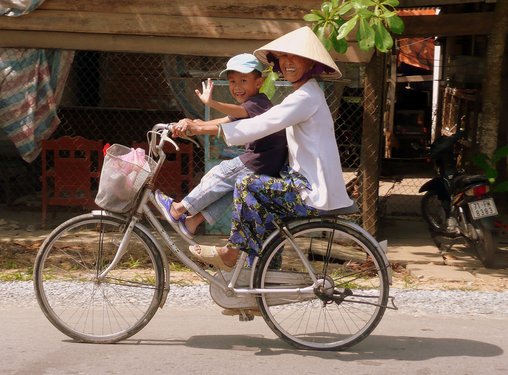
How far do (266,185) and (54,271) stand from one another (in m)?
1.66

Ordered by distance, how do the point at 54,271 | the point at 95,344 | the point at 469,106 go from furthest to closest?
1. the point at 469,106
2. the point at 54,271
3. the point at 95,344

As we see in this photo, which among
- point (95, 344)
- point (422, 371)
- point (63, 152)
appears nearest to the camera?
point (422, 371)

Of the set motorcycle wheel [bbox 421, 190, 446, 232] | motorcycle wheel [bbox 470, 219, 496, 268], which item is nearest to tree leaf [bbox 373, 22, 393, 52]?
motorcycle wheel [bbox 470, 219, 496, 268]

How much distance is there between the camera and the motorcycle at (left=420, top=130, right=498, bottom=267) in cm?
792

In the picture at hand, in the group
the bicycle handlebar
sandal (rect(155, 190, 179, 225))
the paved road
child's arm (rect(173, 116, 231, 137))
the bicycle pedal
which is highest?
child's arm (rect(173, 116, 231, 137))

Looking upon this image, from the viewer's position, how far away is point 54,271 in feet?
18.6

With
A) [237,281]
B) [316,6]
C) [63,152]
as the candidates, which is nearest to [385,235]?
[316,6]

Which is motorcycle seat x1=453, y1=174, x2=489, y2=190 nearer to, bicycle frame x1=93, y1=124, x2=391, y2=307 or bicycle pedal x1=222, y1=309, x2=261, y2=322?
bicycle frame x1=93, y1=124, x2=391, y2=307

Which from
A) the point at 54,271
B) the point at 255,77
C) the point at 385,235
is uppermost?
the point at 255,77

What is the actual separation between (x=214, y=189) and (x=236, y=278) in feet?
1.75

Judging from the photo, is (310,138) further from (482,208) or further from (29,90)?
(29,90)

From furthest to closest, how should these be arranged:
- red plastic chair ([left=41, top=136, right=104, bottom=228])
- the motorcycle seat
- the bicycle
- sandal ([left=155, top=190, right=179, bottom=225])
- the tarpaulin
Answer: red plastic chair ([left=41, top=136, right=104, bottom=228]) < the tarpaulin < the motorcycle seat < sandal ([left=155, top=190, right=179, bottom=225]) < the bicycle

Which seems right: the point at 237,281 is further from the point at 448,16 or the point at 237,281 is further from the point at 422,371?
the point at 448,16

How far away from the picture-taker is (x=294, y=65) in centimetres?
493
